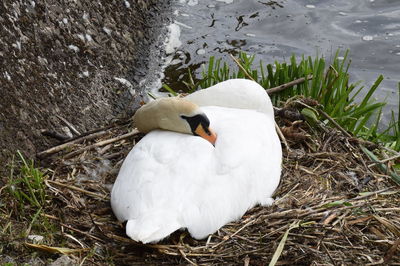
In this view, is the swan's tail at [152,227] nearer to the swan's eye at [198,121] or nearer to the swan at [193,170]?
the swan at [193,170]

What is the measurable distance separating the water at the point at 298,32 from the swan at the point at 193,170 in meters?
3.47

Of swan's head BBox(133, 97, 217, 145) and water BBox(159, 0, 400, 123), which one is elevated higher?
swan's head BBox(133, 97, 217, 145)

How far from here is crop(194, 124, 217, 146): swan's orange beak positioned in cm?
535

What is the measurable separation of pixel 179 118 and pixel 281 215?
101 cm

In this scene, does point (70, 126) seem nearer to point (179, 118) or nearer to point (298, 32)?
point (179, 118)

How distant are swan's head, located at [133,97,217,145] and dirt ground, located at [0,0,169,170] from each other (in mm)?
871

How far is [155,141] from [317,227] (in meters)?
1.25

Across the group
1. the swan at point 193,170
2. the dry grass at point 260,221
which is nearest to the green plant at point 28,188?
the dry grass at point 260,221

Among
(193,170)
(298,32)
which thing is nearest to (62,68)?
(193,170)

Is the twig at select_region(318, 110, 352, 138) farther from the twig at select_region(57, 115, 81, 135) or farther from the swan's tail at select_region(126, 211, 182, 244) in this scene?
the swan's tail at select_region(126, 211, 182, 244)

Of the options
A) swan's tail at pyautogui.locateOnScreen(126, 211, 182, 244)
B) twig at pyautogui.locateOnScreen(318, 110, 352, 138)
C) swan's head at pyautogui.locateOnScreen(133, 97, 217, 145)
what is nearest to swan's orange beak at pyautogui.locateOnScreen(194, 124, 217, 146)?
swan's head at pyautogui.locateOnScreen(133, 97, 217, 145)

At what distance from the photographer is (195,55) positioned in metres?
9.10

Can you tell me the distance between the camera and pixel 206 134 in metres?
5.36

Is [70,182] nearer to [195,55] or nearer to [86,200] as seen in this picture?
[86,200]
